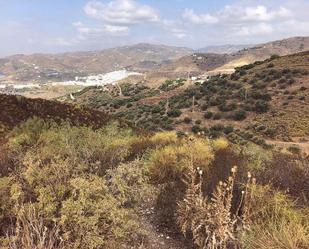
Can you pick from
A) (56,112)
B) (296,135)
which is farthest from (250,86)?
(56,112)

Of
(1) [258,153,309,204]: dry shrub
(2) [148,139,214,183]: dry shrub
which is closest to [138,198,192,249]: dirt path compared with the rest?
(1) [258,153,309,204]: dry shrub

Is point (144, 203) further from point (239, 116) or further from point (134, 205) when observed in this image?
point (239, 116)

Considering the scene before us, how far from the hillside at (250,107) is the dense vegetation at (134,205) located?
2619 cm

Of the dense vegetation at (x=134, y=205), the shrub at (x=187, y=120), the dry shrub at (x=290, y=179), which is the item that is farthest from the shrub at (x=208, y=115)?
the dry shrub at (x=290, y=179)

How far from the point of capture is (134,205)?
23.8 feet

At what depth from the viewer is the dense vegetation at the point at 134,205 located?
15.8 feet

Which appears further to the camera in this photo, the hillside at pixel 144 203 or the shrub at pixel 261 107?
the shrub at pixel 261 107

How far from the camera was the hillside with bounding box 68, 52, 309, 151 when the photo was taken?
1553 inches

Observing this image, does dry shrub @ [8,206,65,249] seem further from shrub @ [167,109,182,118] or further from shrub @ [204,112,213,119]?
shrub @ [167,109,182,118]

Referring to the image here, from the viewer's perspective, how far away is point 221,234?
435 centimetres

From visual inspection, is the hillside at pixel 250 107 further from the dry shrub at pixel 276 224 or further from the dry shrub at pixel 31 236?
the dry shrub at pixel 31 236

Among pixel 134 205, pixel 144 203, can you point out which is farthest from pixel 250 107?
pixel 134 205

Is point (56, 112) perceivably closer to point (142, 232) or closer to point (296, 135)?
point (142, 232)

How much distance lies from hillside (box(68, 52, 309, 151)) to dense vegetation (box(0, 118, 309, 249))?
26.2m
